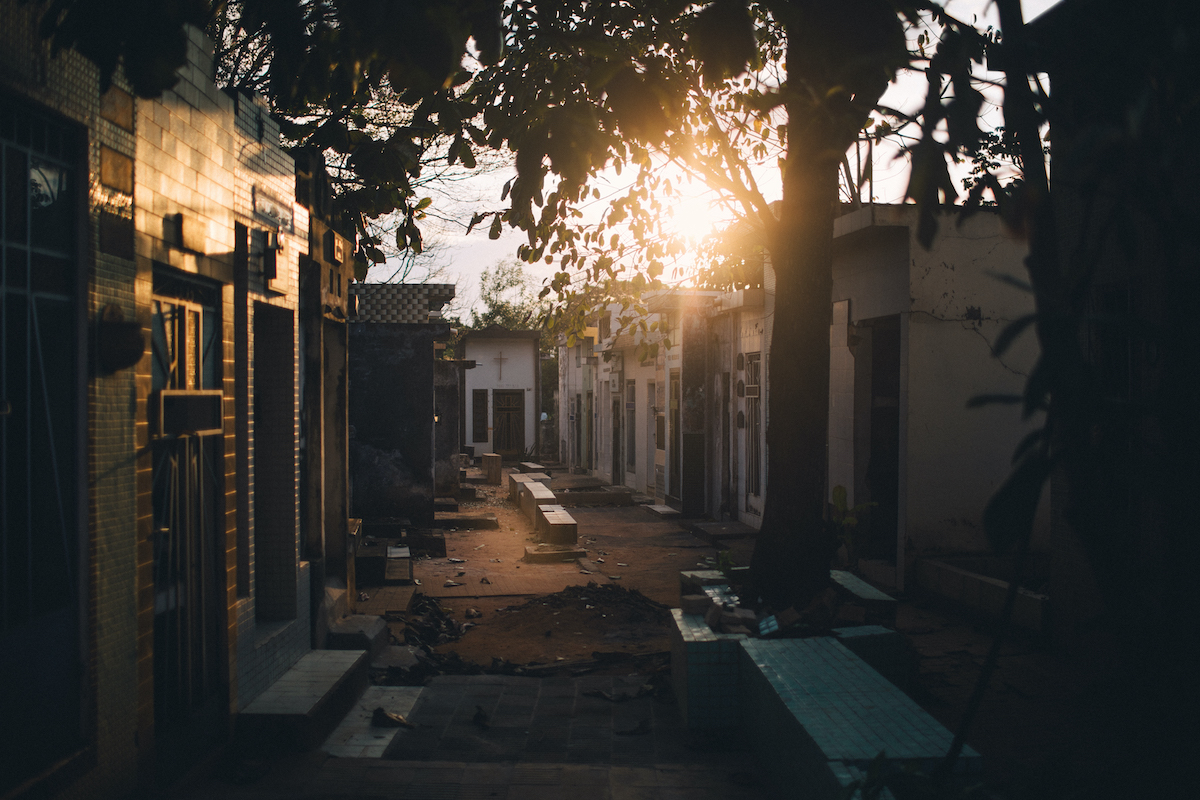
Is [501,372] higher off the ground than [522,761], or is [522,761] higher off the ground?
[501,372]

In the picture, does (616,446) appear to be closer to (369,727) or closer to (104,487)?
(369,727)

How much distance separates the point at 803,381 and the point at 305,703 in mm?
3651

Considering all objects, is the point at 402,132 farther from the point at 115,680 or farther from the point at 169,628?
the point at 115,680

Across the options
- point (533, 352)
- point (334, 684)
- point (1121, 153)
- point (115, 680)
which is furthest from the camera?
point (533, 352)

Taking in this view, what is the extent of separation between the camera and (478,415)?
3716 cm

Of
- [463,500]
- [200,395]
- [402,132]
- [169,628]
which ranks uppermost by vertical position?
[402,132]

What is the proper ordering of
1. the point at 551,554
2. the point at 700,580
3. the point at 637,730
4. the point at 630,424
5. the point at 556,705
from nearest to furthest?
the point at 637,730, the point at 556,705, the point at 700,580, the point at 551,554, the point at 630,424

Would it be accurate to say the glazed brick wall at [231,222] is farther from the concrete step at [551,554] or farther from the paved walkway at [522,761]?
the concrete step at [551,554]

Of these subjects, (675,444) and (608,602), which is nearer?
(608,602)

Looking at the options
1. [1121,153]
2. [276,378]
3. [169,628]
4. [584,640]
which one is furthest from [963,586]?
[1121,153]

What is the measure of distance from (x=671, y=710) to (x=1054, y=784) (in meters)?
3.70

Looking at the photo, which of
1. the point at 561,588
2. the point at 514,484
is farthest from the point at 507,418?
the point at 561,588

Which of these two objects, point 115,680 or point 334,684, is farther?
point 334,684

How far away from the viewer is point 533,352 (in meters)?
37.5
